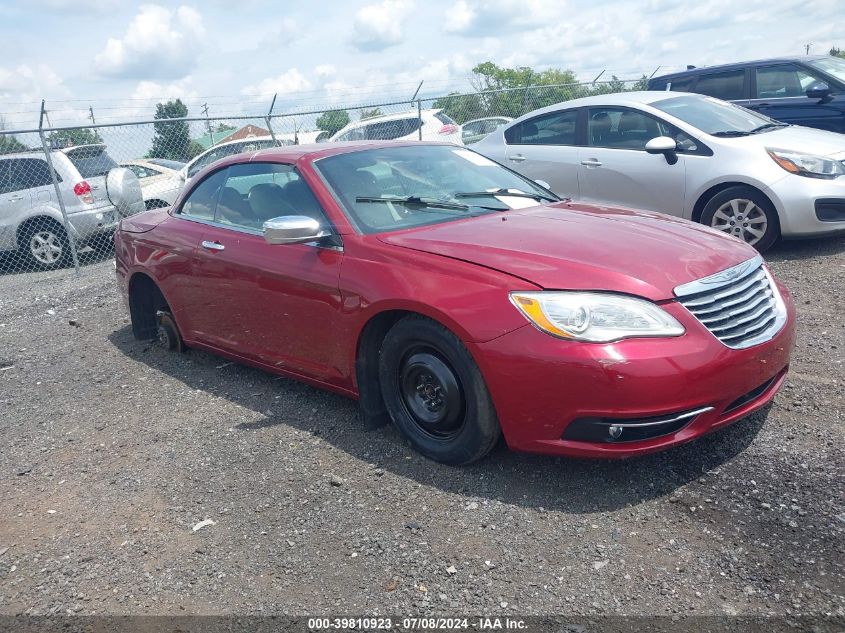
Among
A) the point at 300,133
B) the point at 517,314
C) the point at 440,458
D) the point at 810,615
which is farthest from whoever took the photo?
the point at 300,133

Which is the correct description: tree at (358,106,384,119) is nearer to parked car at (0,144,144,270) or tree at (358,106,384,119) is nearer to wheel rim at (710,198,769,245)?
parked car at (0,144,144,270)

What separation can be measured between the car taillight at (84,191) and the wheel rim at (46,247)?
707 millimetres

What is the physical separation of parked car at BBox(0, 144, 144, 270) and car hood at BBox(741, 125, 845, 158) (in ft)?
26.7

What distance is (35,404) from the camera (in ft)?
17.4

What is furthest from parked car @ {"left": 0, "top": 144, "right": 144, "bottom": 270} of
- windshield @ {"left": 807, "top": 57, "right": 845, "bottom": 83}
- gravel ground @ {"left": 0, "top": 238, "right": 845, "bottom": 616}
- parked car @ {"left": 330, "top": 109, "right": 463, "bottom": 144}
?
windshield @ {"left": 807, "top": 57, "right": 845, "bottom": 83}

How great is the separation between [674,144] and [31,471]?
5855mm

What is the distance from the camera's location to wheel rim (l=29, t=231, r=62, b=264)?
10.6 meters

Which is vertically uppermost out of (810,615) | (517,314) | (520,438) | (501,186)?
(501,186)

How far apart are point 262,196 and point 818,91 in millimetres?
7343

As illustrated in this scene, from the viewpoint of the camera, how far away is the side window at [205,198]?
17.0 ft

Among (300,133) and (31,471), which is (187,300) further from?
(300,133)

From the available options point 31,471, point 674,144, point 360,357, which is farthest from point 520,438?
point 674,144

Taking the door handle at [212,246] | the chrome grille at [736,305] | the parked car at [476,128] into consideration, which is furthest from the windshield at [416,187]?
the parked car at [476,128]

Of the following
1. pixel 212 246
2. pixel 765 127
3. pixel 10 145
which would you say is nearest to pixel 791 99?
pixel 765 127
